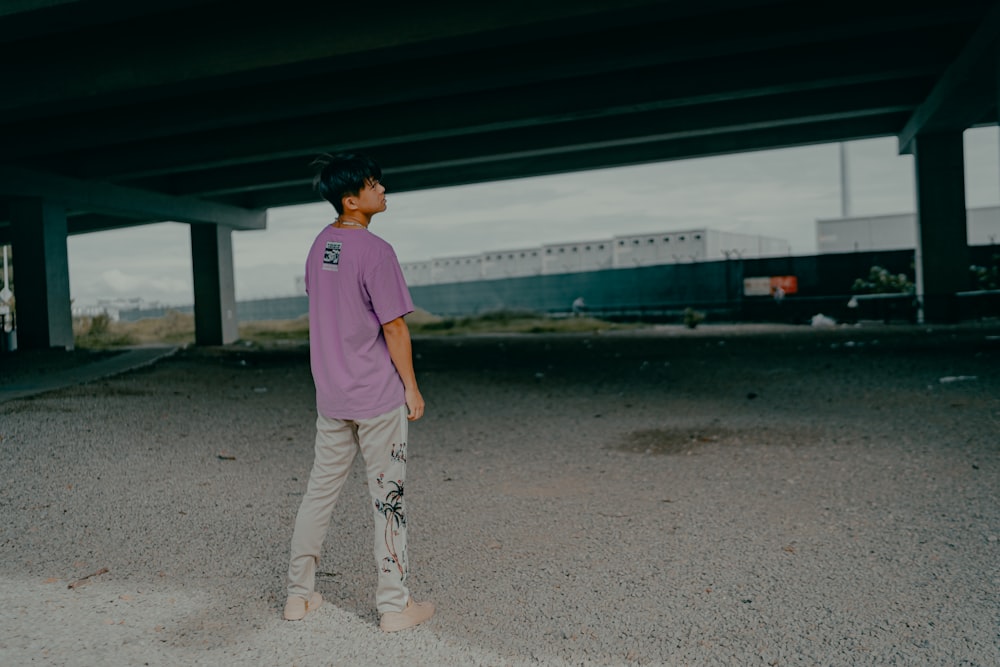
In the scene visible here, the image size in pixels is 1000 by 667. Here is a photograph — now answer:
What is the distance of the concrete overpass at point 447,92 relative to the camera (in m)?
12.2

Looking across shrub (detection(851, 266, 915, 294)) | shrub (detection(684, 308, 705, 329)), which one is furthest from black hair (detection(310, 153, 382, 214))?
shrub (detection(851, 266, 915, 294))

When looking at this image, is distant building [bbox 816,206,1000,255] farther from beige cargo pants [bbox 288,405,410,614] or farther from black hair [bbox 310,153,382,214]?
beige cargo pants [bbox 288,405,410,614]

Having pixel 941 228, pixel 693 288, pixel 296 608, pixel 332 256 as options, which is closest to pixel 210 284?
pixel 693 288

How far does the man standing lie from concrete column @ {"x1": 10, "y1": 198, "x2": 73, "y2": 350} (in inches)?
853

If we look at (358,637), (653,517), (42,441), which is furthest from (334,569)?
(42,441)

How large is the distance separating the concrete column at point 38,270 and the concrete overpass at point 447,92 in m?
0.06

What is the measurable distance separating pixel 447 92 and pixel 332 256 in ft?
42.1

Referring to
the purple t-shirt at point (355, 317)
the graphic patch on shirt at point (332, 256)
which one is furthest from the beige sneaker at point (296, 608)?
the graphic patch on shirt at point (332, 256)

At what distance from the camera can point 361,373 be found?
3.05 metres

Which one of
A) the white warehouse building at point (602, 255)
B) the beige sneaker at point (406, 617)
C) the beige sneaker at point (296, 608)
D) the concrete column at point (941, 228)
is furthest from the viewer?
the white warehouse building at point (602, 255)

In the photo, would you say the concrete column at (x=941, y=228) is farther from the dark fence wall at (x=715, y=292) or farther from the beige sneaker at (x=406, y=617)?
the beige sneaker at (x=406, y=617)

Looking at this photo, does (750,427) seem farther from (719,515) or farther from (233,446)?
(233,446)

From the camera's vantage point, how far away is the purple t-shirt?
3004mm

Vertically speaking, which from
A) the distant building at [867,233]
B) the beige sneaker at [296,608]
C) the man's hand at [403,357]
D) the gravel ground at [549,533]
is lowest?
the gravel ground at [549,533]
